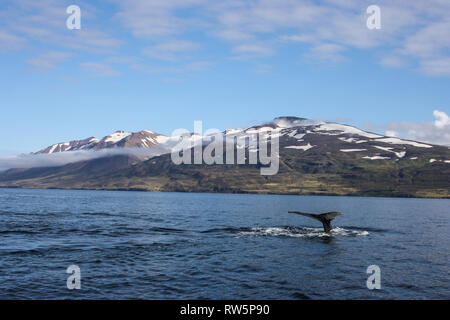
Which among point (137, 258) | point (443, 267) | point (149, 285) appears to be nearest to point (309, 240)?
point (443, 267)

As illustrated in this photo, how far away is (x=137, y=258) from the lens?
3672cm

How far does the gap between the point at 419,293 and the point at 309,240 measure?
83.7 feet

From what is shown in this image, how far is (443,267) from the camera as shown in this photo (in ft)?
118

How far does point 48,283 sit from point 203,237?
2810 centimetres

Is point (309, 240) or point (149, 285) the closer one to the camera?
point (149, 285)

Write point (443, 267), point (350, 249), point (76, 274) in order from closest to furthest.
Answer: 1. point (76, 274)
2. point (443, 267)
3. point (350, 249)

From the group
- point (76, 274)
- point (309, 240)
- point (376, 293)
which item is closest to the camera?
point (376, 293)

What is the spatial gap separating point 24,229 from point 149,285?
1575 inches

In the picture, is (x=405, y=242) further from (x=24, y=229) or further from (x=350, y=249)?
(x=24, y=229)

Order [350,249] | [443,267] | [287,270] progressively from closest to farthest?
[287,270]
[443,267]
[350,249]

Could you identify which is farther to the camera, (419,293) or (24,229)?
(24,229)
